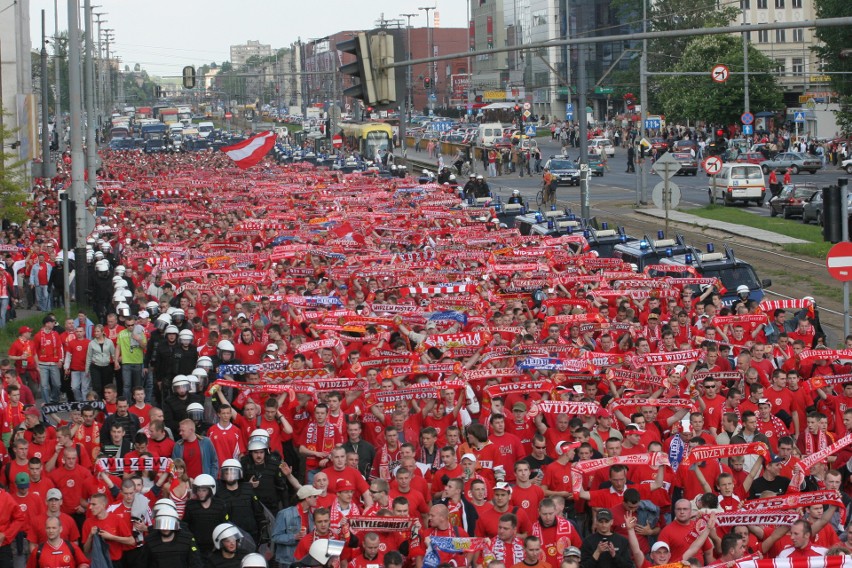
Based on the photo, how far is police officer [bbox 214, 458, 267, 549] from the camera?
1171 centimetres

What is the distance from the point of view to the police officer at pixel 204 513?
37.1 ft

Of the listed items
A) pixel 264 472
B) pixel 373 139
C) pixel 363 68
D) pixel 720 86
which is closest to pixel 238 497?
pixel 264 472

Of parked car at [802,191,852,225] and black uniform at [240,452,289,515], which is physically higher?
parked car at [802,191,852,225]

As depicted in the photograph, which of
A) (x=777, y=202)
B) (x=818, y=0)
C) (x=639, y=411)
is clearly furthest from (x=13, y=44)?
(x=639, y=411)

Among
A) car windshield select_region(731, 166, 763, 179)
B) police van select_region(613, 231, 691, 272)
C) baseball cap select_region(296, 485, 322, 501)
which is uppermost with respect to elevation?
car windshield select_region(731, 166, 763, 179)

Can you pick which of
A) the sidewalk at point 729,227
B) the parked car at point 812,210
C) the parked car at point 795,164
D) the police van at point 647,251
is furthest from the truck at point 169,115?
the police van at point 647,251

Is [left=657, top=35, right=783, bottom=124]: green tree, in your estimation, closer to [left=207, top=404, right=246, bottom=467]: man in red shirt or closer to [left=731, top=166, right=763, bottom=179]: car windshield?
[left=731, top=166, right=763, bottom=179]: car windshield

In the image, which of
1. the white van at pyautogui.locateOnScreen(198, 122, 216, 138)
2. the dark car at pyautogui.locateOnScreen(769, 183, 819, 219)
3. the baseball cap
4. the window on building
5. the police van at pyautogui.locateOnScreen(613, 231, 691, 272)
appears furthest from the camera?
the white van at pyautogui.locateOnScreen(198, 122, 216, 138)

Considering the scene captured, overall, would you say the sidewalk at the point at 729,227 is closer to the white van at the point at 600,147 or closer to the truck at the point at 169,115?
the white van at the point at 600,147

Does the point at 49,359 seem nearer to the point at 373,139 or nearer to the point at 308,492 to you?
the point at 308,492

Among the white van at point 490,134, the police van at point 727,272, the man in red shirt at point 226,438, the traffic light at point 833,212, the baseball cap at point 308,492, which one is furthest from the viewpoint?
the white van at point 490,134

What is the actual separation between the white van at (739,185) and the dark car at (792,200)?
410 centimetres

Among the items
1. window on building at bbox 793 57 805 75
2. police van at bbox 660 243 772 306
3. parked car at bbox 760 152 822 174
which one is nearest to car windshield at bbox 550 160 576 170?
parked car at bbox 760 152 822 174

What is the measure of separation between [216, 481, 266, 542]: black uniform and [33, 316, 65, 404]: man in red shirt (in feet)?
25.4
